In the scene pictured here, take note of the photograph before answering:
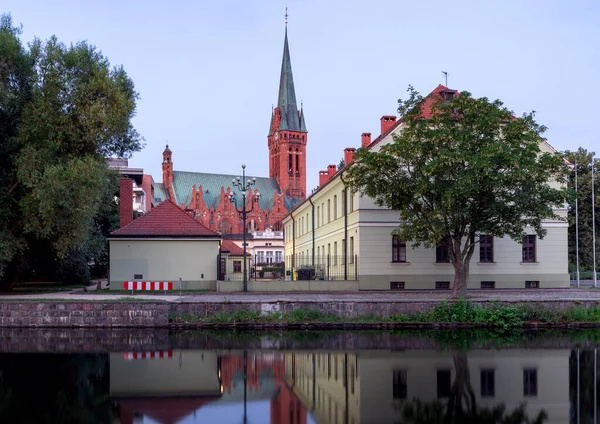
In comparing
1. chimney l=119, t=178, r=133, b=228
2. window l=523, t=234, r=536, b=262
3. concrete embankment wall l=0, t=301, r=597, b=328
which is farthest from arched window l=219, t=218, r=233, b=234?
concrete embankment wall l=0, t=301, r=597, b=328

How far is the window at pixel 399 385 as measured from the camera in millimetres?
14922

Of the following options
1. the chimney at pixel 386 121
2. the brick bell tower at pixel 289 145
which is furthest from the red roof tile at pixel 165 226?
the brick bell tower at pixel 289 145

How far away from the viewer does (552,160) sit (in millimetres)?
29562

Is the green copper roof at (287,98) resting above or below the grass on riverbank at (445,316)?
above

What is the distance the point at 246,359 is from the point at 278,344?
3.27 meters

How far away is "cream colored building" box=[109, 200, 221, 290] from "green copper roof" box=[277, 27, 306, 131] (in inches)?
3505

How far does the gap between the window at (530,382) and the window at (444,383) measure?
1.68 metres

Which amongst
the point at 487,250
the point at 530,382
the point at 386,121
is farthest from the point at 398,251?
the point at 530,382

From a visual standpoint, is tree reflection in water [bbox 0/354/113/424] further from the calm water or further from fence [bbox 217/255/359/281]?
fence [bbox 217/255/359/281]

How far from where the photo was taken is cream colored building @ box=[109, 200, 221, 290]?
127 ft

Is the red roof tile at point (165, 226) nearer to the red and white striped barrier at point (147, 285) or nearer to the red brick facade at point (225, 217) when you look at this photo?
the red and white striped barrier at point (147, 285)

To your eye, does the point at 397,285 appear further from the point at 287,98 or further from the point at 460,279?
the point at 287,98

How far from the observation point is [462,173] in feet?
96.4

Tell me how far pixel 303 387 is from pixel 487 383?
14.3 ft
